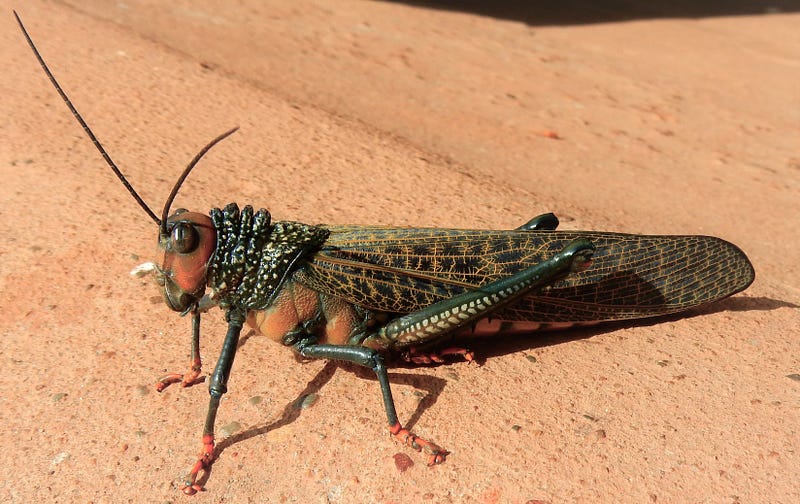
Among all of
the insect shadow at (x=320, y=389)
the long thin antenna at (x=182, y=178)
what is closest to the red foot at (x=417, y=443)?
the insect shadow at (x=320, y=389)

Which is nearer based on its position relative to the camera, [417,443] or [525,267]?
[417,443]

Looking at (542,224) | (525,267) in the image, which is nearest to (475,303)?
(525,267)

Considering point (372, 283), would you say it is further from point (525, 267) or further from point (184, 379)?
point (184, 379)

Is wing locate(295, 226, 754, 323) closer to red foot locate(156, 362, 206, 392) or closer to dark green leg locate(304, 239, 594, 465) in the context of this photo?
→ dark green leg locate(304, 239, 594, 465)

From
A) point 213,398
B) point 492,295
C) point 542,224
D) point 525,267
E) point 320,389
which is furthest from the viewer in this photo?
point 542,224

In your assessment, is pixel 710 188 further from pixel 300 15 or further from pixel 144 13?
pixel 144 13

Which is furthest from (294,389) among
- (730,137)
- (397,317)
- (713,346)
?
(730,137)

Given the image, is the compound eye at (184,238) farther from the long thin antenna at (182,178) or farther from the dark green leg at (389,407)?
the dark green leg at (389,407)
